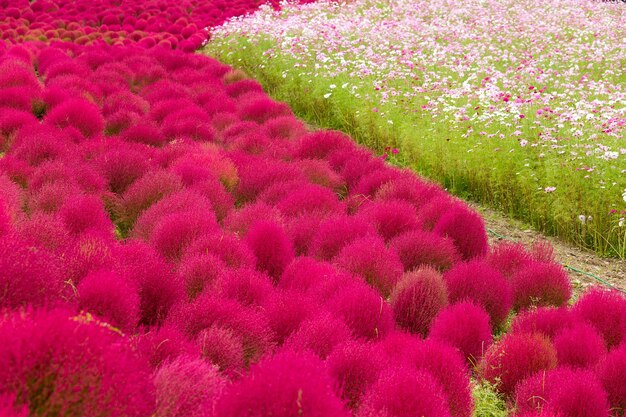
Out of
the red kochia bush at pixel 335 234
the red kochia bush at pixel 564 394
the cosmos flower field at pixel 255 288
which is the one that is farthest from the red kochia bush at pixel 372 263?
the red kochia bush at pixel 564 394

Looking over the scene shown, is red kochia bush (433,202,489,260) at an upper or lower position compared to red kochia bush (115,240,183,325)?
lower

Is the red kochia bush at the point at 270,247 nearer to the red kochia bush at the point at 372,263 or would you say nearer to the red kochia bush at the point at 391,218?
the red kochia bush at the point at 372,263

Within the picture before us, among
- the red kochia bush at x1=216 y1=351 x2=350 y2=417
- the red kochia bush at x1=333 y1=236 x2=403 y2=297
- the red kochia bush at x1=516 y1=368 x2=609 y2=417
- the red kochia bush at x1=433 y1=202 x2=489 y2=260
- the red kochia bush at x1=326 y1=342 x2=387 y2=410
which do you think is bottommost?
the red kochia bush at x1=433 y1=202 x2=489 y2=260

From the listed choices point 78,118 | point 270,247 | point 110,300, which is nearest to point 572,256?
point 270,247

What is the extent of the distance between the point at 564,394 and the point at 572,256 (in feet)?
8.69

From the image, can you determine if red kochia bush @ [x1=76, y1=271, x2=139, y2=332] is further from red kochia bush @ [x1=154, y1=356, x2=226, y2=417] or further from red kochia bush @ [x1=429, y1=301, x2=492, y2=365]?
red kochia bush @ [x1=429, y1=301, x2=492, y2=365]

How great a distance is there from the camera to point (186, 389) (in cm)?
170

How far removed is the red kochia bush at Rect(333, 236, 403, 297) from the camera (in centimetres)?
316

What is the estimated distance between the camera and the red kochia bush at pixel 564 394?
2.19 meters

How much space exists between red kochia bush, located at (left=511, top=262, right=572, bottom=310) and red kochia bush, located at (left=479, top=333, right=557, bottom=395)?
76 centimetres

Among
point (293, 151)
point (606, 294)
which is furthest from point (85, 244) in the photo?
point (293, 151)

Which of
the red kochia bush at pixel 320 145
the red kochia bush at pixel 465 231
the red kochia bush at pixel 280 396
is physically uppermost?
the red kochia bush at pixel 280 396

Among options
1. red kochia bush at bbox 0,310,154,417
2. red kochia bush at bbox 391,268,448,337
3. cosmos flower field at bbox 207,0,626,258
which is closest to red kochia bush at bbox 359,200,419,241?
red kochia bush at bbox 391,268,448,337

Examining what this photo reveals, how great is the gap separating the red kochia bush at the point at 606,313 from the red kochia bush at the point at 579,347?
189 mm
